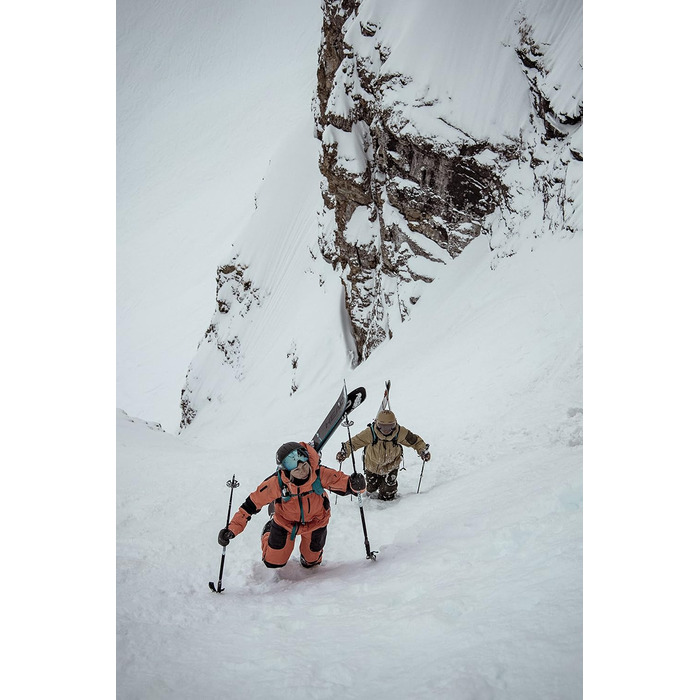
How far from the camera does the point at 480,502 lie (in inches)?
130

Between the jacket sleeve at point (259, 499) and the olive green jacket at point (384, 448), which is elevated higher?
the jacket sleeve at point (259, 499)

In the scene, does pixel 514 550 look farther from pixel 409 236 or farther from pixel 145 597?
pixel 409 236

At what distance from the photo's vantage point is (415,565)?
106 inches

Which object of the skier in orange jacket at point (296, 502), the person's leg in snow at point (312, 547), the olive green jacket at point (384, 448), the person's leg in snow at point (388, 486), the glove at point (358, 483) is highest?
the glove at point (358, 483)

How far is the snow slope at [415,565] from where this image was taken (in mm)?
1933

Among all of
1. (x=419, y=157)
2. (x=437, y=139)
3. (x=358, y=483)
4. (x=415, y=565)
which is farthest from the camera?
(x=419, y=157)

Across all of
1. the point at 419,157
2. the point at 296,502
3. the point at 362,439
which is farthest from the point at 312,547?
the point at 419,157

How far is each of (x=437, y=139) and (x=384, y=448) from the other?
312 inches

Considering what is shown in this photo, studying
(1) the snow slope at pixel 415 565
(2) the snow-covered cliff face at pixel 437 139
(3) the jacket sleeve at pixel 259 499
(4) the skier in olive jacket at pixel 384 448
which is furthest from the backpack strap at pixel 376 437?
(2) the snow-covered cliff face at pixel 437 139

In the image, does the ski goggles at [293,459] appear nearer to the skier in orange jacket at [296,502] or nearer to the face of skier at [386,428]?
the skier in orange jacket at [296,502]

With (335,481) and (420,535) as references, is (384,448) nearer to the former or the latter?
(420,535)

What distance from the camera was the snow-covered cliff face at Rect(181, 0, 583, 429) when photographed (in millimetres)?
7637
